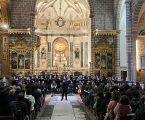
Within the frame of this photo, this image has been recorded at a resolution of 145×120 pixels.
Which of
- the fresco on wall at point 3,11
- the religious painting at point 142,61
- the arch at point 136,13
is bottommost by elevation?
the religious painting at point 142,61

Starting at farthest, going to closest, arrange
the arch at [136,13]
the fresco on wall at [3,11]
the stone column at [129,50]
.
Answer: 1. the fresco on wall at [3,11]
2. the stone column at [129,50]
3. the arch at [136,13]

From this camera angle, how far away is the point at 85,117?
698 inches

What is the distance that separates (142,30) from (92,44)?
19.2 feet

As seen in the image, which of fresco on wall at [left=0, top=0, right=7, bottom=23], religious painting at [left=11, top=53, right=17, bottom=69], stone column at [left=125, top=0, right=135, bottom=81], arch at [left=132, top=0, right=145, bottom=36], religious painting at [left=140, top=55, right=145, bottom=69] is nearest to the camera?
arch at [left=132, top=0, right=145, bottom=36]

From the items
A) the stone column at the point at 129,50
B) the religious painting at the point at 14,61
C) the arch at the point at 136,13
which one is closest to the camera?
the arch at the point at 136,13

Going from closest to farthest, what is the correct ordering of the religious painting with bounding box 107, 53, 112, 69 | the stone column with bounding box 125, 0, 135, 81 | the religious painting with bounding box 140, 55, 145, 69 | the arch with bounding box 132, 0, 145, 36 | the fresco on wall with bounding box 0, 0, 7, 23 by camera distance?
the arch with bounding box 132, 0, 145, 36 → the stone column with bounding box 125, 0, 135, 81 → the religious painting with bounding box 140, 55, 145, 69 → the fresco on wall with bounding box 0, 0, 7, 23 → the religious painting with bounding box 107, 53, 112, 69

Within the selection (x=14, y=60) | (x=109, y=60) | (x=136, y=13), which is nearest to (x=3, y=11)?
(x=14, y=60)

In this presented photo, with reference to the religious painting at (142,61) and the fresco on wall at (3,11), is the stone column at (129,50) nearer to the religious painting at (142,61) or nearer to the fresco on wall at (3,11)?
the religious painting at (142,61)

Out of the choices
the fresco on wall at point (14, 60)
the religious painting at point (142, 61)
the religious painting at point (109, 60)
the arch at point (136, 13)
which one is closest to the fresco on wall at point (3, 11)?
the fresco on wall at point (14, 60)

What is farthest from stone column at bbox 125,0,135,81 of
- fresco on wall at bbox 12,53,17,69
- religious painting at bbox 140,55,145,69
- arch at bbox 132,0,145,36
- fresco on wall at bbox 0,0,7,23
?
fresco on wall at bbox 12,53,17,69

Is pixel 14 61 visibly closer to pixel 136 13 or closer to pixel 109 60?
pixel 109 60

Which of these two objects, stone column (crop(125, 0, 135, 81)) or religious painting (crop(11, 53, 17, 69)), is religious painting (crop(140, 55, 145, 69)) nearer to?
stone column (crop(125, 0, 135, 81))

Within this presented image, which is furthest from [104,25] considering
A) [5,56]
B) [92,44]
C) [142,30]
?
[5,56]

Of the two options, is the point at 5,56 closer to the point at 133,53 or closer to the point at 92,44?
the point at 92,44
